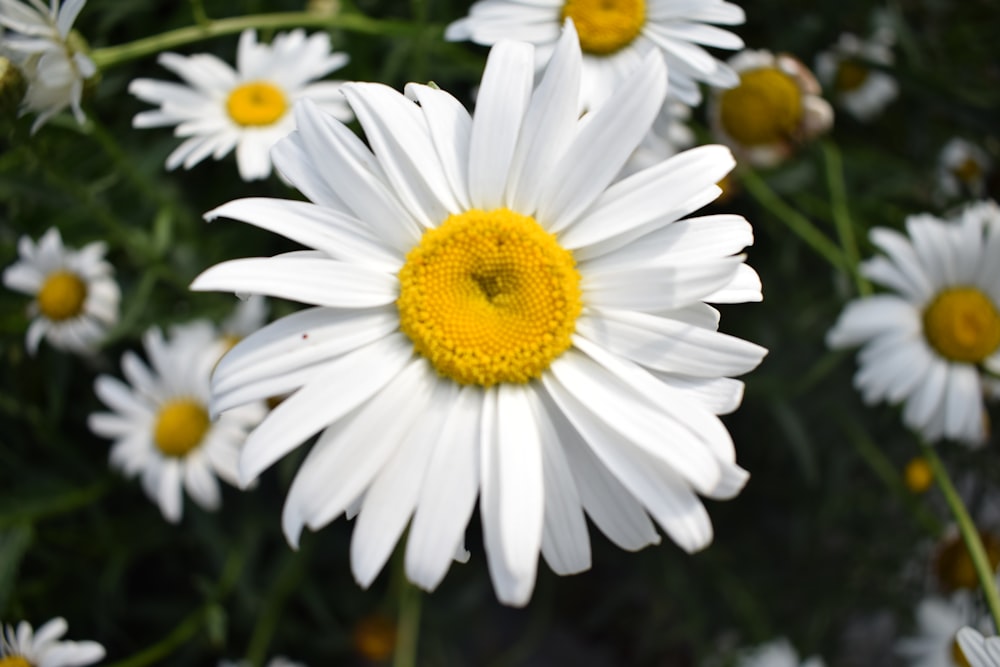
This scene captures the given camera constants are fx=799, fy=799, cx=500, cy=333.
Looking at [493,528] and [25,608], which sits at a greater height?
[493,528]

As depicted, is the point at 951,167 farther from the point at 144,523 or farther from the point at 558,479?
the point at 144,523

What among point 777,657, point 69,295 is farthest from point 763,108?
point 69,295

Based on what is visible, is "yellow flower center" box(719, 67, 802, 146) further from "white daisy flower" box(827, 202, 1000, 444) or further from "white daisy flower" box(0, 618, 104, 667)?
"white daisy flower" box(0, 618, 104, 667)

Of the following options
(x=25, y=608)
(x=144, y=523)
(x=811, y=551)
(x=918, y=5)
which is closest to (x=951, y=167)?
(x=918, y=5)

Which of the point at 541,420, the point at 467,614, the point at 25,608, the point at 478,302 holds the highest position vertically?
the point at 478,302

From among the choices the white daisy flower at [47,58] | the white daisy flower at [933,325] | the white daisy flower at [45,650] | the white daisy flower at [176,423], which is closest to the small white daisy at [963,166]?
the white daisy flower at [933,325]

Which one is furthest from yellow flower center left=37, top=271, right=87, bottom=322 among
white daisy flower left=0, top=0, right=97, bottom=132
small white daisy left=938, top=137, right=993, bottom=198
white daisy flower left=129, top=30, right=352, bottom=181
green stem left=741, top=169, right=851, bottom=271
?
small white daisy left=938, top=137, right=993, bottom=198

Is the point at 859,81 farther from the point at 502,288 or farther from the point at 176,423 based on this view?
the point at 176,423
